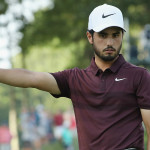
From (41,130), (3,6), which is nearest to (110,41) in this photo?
(3,6)

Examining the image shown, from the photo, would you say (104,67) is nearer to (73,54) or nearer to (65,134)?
(65,134)

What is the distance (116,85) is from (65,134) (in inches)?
682

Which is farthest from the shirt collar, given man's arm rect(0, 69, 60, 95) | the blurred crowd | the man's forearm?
the blurred crowd

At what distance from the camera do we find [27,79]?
13.1ft

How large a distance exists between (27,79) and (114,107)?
2.42 ft

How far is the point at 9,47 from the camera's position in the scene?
20703 millimetres

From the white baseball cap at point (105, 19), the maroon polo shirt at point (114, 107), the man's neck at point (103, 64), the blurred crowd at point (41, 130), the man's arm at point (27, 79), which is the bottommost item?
the blurred crowd at point (41, 130)

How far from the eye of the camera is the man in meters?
3.83

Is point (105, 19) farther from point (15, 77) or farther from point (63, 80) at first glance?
point (15, 77)

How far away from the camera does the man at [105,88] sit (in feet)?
12.6

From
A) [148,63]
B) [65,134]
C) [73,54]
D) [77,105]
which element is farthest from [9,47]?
[77,105]

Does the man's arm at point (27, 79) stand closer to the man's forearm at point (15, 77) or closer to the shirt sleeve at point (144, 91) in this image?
the man's forearm at point (15, 77)

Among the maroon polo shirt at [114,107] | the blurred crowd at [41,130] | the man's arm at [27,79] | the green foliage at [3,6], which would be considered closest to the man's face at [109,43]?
the maroon polo shirt at [114,107]

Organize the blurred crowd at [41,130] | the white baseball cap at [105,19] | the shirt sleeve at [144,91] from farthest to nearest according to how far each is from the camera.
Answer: the blurred crowd at [41,130] → the white baseball cap at [105,19] → the shirt sleeve at [144,91]
